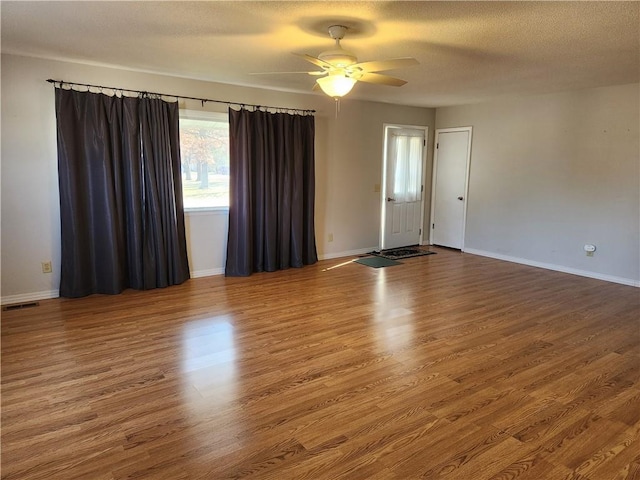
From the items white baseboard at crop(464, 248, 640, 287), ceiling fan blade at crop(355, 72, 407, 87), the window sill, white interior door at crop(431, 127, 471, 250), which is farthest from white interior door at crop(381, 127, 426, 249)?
ceiling fan blade at crop(355, 72, 407, 87)

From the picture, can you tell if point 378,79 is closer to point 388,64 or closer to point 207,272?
point 388,64

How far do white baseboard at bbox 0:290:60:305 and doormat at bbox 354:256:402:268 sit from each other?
12.5 ft

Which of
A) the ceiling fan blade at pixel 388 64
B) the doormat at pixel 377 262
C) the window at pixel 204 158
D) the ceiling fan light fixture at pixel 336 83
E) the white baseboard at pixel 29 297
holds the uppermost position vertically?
the ceiling fan blade at pixel 388 64

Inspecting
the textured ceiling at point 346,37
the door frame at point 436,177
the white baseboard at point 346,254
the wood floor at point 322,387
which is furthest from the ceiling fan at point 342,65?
the door frame at point 436,177

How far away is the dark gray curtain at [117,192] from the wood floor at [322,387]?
0.30 m

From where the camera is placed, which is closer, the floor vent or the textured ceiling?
the textured ceiling

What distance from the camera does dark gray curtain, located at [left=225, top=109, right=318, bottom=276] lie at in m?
5.09

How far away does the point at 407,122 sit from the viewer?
6863 millimetres

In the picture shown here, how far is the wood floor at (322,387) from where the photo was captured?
1.96 metres

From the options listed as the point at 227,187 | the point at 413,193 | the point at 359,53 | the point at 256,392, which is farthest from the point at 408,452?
the point at 413,193

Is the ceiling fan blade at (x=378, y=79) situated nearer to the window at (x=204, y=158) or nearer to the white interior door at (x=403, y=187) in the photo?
the window at (x=204, y=158)

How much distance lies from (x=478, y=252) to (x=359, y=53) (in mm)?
4242

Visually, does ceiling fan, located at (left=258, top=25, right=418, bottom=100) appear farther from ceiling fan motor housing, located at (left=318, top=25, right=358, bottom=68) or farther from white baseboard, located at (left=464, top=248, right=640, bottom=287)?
white baseboard, located at (left=464, top=248, right=640, bottom=287)

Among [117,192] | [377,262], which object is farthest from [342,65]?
[377,262]
